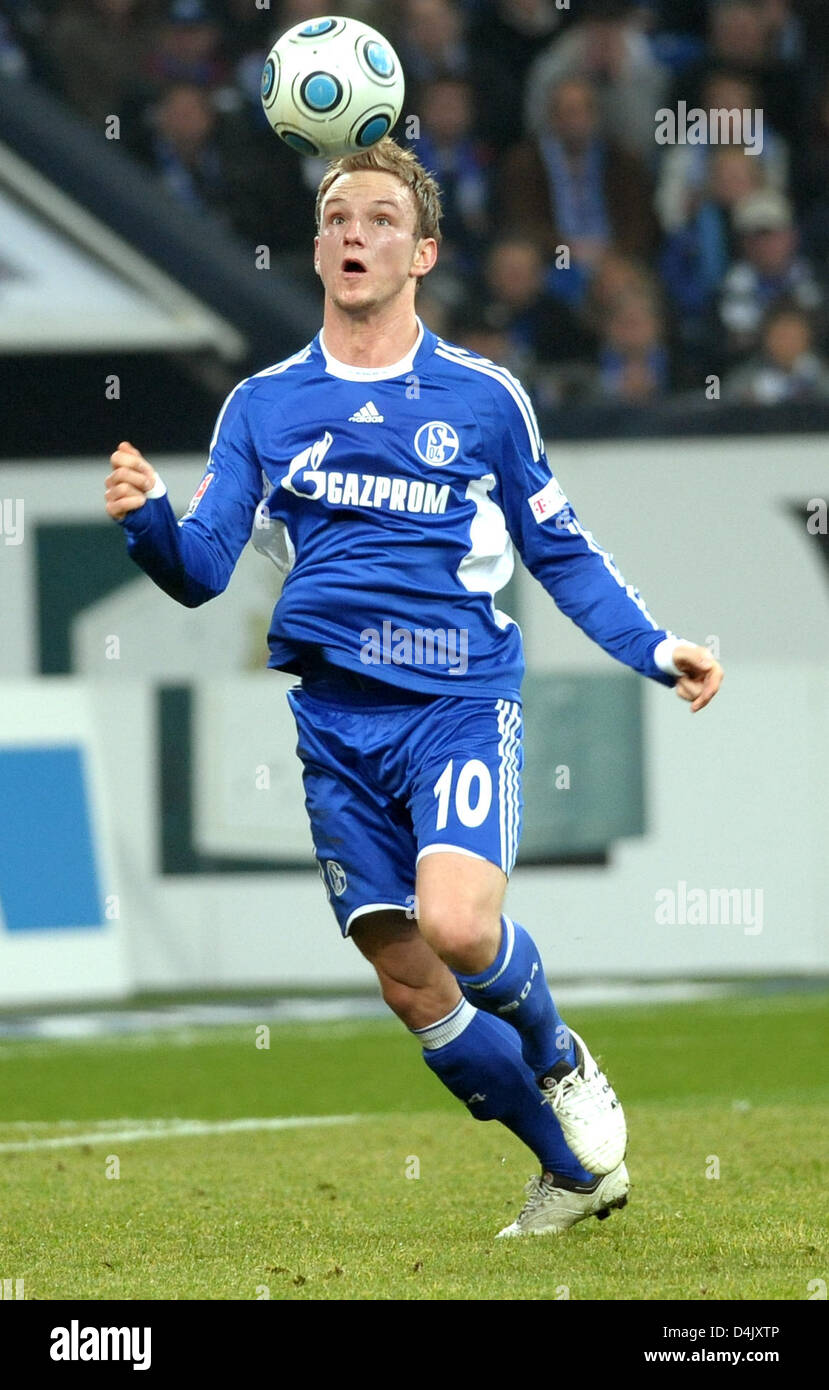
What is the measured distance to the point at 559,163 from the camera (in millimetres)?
14875

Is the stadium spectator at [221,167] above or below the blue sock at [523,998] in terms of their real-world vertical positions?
above

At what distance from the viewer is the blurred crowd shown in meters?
14.6

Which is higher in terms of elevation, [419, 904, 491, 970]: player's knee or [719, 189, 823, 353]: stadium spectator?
[719, 189, 823, 353]: stadium spectator

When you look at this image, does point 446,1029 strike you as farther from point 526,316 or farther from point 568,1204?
point 526,316

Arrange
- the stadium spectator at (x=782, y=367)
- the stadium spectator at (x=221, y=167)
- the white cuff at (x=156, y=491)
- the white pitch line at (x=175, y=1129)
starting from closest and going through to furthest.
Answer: the white cuff at (x=156, y=491) → the white pitch line at (x=175, y=1129) → the stadium spectator at (x=782, y=367) → the stadium spectator at (x=221, y=167)

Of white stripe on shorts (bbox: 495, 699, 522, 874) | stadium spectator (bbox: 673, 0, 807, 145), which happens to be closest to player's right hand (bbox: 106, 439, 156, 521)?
white stripe on shorts (bbox: 495, 699, 522, 874)

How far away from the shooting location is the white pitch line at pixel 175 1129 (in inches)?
287

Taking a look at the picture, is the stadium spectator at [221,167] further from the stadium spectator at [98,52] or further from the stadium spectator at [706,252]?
the stadium spectator at [706,252]

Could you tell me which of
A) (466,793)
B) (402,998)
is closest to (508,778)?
(466,793)

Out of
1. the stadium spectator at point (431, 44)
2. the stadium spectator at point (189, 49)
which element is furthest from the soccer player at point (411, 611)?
the stadium spectator at point (189, 49)

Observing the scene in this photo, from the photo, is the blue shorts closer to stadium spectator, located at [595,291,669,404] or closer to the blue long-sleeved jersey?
the blue long-sleeved jersey

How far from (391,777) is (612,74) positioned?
441 inches

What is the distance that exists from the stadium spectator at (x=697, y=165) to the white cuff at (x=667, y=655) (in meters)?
10.6

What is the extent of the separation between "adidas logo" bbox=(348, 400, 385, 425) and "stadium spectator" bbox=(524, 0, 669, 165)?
1040 centimetres
